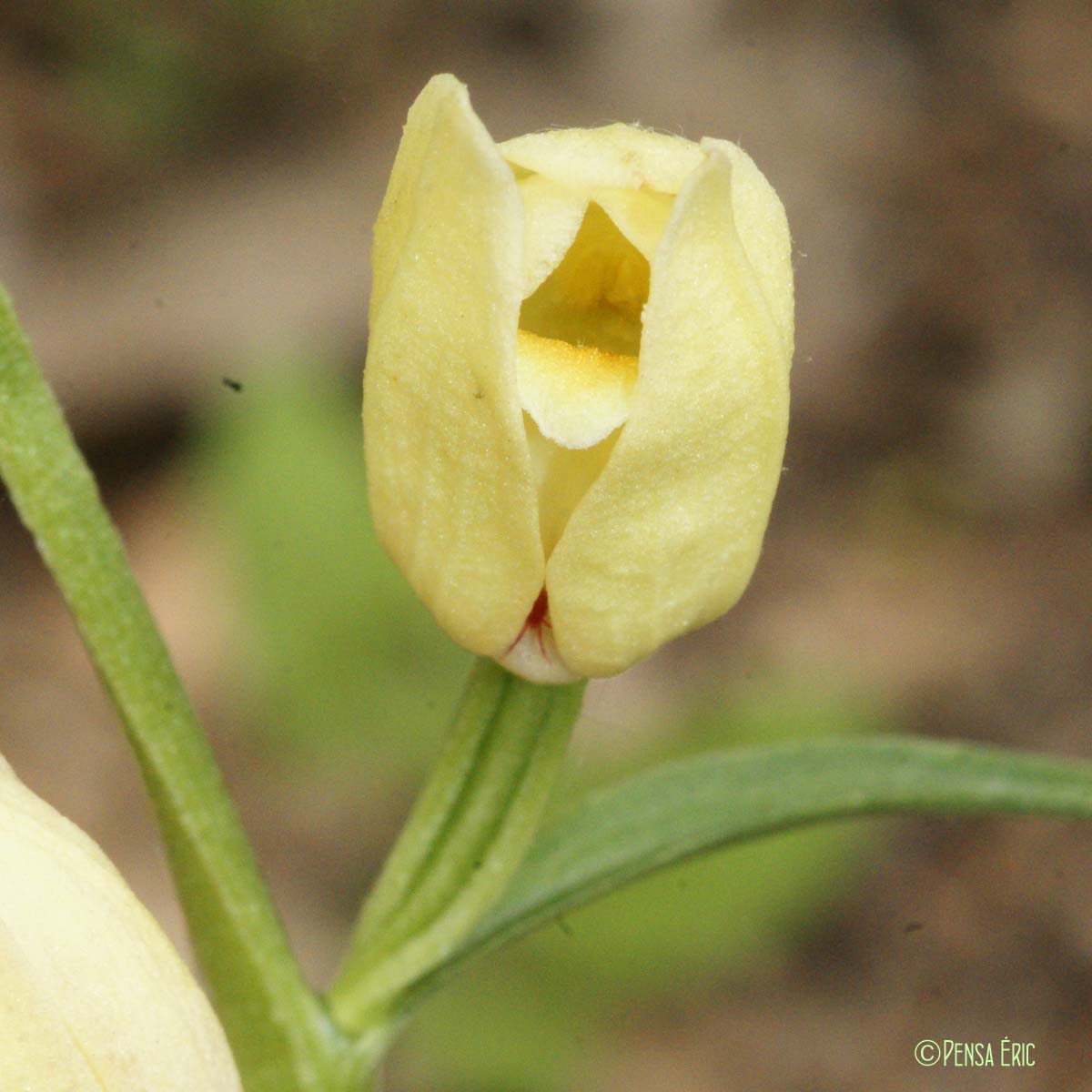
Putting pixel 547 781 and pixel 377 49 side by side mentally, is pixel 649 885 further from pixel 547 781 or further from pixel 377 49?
pixel 377 49

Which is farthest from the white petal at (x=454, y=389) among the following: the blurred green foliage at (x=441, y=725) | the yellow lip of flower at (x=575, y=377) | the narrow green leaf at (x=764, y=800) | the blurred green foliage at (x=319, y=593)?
the blurred green foliage at (x=319, y=593)

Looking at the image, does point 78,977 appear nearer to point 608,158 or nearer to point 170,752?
point 170,752

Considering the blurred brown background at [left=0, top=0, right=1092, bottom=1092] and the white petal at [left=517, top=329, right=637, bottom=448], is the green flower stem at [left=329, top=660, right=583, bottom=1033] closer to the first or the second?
the white petal at [left=517, top=329, right=637, bottom=448]

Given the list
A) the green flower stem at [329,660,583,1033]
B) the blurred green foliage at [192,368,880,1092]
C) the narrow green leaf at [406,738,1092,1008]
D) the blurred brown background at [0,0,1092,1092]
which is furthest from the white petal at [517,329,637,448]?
the blurred brown background at [0,0,1092,1092]

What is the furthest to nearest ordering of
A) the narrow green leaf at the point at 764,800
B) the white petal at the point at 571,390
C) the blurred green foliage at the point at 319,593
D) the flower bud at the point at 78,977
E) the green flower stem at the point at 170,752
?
the blurred green foliage at the point at 319,593, the narrow green leaf at the point at 764,800, the green flower stem at the point at 170,752, the white petal at the point at 571,390, the flower bud at the point at 78,977

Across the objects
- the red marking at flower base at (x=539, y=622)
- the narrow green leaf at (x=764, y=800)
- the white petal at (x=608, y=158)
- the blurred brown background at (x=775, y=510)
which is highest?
the white petal at (x=608, y=158)

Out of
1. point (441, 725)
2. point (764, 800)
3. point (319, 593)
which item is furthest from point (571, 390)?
point (441, 725)

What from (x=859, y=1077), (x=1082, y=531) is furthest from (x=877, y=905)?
(x=1082, y=531)

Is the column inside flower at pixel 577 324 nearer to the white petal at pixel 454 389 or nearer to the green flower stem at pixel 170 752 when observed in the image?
the white petal at pixel 454 389
